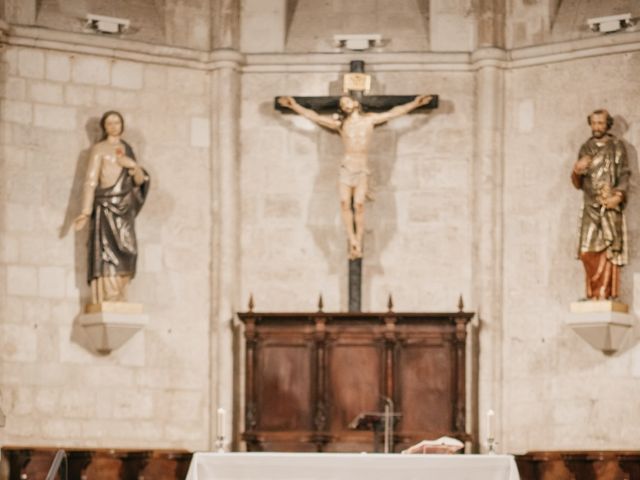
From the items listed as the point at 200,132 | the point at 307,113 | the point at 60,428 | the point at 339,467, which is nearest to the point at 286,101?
the point at 307,113

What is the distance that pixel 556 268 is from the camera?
1505 centimetres

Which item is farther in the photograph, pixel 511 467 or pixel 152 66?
pixel 152 66

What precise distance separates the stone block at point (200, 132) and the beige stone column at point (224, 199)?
6 cm

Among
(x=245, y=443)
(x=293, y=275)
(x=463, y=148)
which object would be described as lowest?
(x=245, y=443)

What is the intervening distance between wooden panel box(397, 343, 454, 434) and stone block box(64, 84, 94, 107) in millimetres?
3804

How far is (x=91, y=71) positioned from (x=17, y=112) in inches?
33.5

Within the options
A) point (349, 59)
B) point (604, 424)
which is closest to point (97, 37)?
point (349, 59)

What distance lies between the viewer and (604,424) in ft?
48.0

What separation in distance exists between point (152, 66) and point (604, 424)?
5.47 meters

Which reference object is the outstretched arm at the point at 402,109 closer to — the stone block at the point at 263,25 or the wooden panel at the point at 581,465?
the stone block at the point at 263,25

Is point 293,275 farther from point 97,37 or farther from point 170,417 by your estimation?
point 97,37

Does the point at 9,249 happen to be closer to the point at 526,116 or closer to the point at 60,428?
the point at 60,428

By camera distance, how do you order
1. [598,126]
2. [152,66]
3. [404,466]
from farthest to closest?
[152,66] < [598,126] < [404,466]

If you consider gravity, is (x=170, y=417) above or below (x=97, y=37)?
below
